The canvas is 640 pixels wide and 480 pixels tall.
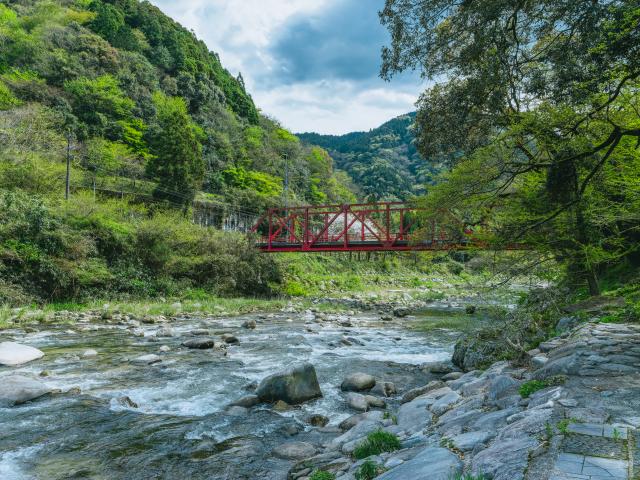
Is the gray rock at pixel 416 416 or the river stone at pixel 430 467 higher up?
the river stone at pixel 430 467

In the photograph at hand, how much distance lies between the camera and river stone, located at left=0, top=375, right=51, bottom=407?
582 cm

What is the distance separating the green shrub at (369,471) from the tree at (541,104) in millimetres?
4243

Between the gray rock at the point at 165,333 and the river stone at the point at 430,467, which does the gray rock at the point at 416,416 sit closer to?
the river stone at the point at 430,467

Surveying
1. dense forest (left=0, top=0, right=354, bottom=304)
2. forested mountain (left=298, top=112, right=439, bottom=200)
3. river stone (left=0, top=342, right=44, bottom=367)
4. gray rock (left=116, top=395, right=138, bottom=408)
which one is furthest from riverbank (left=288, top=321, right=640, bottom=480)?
forested mountain (left=298, top=112, right=439, bottom=200)

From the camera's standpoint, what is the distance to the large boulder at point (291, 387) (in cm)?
617

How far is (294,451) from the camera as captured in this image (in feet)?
14.5

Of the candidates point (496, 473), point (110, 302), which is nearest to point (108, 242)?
point (110, 302)

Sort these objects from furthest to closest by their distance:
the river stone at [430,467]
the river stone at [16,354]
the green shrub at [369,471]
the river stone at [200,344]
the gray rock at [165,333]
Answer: the gray rock at [165,333] → the river stone at [200,344] → the river stone at [16,354] → the green shrub at [369,471] → the river stone at [430,467]

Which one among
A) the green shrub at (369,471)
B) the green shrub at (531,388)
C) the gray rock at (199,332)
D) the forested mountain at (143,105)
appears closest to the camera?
the green shrub at (369,471)

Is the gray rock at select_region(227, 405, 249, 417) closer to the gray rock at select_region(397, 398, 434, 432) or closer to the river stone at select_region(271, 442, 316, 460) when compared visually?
the river stone at select_region(271, 442, 316, 460)

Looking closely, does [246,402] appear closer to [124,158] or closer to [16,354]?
[16,354]

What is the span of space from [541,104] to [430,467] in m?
5.48

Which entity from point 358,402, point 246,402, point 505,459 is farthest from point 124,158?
point 505,459

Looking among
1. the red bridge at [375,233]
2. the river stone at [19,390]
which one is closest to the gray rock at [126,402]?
the river stone at [19,390]
